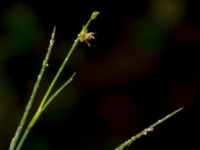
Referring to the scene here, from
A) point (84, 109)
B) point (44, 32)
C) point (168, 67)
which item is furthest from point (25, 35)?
point (168, 67)

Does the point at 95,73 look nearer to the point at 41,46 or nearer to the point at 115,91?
the point at 115,91

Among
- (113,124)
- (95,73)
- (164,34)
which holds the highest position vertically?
(164,34)

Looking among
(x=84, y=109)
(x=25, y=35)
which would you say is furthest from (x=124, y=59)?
(x=25, y=35)

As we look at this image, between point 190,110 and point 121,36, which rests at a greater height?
point 121,36

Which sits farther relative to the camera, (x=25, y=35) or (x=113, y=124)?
(x=113, y=124)

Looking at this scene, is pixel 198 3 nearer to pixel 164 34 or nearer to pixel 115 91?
pixel 164 34

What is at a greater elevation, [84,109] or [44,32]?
[44,32]
